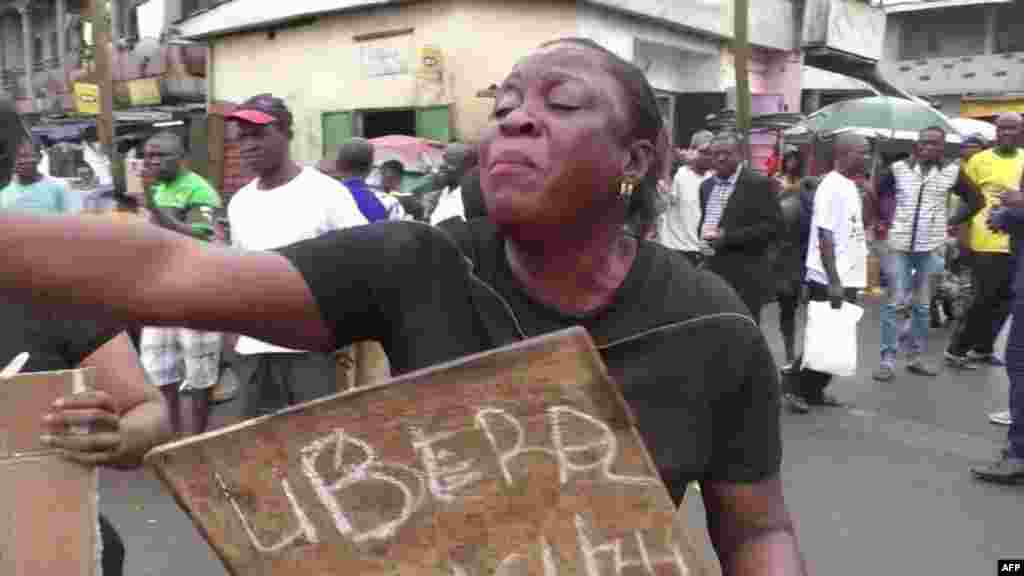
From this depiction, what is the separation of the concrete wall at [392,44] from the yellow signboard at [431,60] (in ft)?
0.27

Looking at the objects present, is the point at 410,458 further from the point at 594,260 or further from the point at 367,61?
the point at 367,61

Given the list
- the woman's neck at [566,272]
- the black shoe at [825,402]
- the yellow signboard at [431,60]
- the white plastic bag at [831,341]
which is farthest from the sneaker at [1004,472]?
the yellow signboard at [431,60]

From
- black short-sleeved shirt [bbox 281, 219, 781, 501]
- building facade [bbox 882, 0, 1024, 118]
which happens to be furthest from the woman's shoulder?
building facade [bbox 882, 0, 1024, 118]

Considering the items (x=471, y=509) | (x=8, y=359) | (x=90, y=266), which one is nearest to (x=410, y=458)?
(x=471, y=509)

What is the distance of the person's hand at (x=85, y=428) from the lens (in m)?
1.80

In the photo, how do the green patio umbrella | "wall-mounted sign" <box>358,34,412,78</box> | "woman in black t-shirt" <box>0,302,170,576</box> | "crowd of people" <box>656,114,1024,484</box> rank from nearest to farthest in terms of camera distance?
A: "woman in black t-shirt" <box>0,302,170,576</box>, "crowd of people" <box>656,114,1024,484</box>, the green patio umbrella, "wall-mounted sign" <box>358,34,412,78</box>

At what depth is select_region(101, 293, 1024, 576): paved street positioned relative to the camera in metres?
4.17

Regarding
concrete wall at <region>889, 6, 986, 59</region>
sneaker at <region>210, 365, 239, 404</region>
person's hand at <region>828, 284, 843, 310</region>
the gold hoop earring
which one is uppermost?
concrete wall at <region>889, 6, 986, 59</region>

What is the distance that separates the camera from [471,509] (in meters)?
1.19

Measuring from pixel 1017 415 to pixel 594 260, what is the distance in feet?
14.0

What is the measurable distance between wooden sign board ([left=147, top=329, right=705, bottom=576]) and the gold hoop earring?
0.42 metres

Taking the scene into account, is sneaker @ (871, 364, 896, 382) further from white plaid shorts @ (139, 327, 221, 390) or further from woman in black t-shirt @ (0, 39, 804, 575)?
woman in black t-shirt @ (0, 39, 804, 575)

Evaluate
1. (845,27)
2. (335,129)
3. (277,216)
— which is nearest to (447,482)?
(277,216)

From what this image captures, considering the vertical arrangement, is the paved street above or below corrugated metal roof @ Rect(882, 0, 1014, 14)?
below
